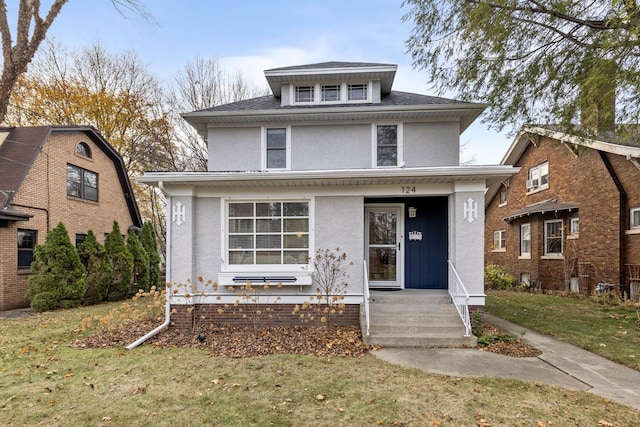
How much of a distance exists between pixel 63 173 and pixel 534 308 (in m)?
17.0

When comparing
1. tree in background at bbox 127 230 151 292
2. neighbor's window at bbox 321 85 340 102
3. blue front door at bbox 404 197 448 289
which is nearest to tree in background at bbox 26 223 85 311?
tree in background at bbox 127 230 151 292

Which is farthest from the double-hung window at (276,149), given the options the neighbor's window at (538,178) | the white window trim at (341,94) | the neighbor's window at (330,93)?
the neighbor's window at (538,178)

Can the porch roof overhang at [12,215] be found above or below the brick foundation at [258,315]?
above

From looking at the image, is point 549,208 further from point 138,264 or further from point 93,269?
point 93,269

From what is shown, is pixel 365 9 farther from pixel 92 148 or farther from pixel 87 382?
pixel 92 148

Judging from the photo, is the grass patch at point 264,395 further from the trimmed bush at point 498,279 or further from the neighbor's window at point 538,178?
the neighbor's window at point 538,178

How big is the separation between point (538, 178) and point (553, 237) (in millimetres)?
2970

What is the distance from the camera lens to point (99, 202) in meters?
14.9

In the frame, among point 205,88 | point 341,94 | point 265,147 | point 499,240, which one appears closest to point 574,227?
point 499,240

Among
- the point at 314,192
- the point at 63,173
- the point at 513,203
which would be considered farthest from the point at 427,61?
the point at 63,173

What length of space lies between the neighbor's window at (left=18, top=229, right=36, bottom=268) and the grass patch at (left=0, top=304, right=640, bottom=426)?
23.5 feet

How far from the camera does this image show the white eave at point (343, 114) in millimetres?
8750

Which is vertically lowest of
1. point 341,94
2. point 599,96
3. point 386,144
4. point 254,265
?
point 254,265

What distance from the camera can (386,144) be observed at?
30.5 ft
